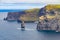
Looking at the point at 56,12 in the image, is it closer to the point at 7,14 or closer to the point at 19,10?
the point at 19,10

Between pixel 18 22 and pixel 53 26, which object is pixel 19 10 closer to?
pixel 18 22

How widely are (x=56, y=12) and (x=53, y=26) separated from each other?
0.17 meters

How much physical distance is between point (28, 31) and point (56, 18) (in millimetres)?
357

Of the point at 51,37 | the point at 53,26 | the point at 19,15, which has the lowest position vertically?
the point at 51,37

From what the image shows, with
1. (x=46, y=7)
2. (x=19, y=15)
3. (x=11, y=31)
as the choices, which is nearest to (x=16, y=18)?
(x=19, y=15)

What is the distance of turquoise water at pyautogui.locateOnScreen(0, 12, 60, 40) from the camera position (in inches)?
62.5

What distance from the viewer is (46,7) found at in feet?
5.33

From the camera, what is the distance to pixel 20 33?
1.62 metres

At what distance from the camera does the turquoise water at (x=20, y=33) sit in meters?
1.59

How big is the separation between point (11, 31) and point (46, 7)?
500mm

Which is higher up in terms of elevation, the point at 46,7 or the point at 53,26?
the point at 46,7

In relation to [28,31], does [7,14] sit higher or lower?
higher

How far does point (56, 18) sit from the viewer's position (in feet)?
5.22

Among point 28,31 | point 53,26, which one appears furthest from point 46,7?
point 28,31
